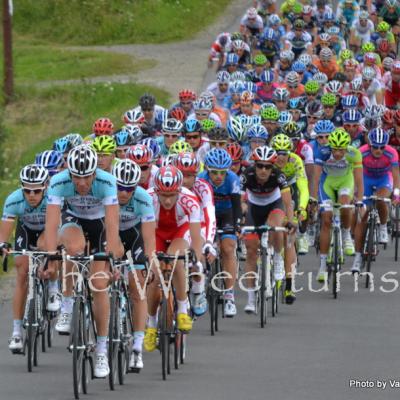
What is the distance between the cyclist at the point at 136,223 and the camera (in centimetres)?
1443

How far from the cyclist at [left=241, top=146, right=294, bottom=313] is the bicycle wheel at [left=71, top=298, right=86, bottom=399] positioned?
486 centimetres

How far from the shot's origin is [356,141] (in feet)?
77.1

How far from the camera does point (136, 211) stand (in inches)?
579

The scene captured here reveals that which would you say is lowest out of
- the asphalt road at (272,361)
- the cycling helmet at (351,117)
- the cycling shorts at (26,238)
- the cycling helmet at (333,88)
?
the asphalt road at (272,361)

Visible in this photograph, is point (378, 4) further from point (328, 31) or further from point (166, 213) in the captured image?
point (166, 213)

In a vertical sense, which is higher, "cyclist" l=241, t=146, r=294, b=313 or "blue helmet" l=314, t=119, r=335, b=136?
"blue helmet" l=314, t=119, r=335, b=136

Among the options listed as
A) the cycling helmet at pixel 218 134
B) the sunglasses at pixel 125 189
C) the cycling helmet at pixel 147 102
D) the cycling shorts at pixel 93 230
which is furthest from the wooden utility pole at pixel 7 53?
the cycling shorts at pixel 93 230

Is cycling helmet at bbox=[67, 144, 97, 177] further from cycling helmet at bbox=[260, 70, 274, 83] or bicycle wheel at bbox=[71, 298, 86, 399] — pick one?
cycling helmet at bbox=[260, 70, 274, 83]

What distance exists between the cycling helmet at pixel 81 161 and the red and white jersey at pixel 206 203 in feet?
8.71

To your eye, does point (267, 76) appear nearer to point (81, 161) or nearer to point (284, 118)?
point (284, 118)

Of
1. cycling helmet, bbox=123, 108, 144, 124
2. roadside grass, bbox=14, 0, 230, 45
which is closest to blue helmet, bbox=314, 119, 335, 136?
cycling helmet, bbox=123, 108, 144, 124

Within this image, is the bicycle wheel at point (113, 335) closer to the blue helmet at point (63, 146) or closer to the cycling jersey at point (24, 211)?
the cycling jersey at point (24, 211)

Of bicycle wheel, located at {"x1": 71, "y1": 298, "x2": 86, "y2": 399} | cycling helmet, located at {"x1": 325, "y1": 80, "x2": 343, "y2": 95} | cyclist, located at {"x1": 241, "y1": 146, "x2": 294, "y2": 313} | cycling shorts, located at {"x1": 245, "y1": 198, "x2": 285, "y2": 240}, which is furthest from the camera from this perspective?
cycling helmet, located at {"x1": 325, "y1": 80, "x2": 343, "y2": 95}

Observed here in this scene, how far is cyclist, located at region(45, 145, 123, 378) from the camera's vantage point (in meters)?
13.7
